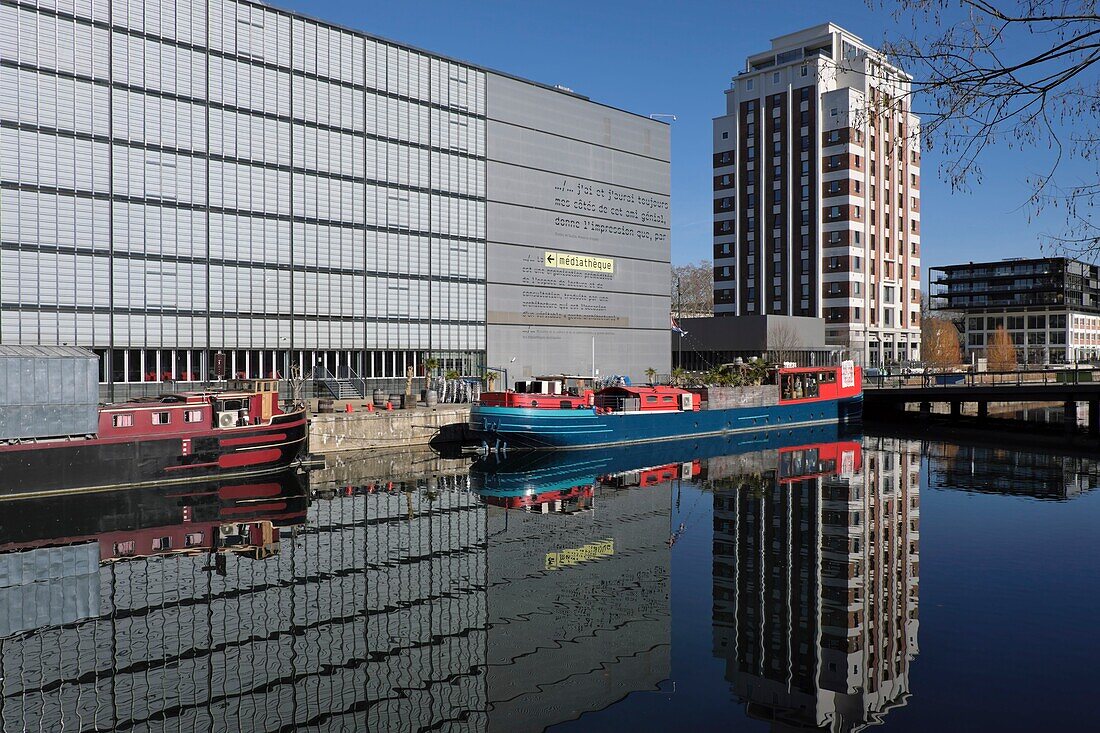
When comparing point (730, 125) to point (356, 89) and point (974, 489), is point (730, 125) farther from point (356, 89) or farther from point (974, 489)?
point (974, 489)

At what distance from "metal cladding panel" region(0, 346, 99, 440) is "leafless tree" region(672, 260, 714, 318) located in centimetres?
13162

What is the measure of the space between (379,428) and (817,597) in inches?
1321

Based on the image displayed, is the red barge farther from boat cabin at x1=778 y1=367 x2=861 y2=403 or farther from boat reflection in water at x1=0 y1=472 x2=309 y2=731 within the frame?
boat cabin at x1=778 y1=367 x2=861 y2=403

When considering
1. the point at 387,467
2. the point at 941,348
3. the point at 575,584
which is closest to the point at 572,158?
the point at 387,467

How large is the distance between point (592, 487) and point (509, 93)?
41.7 meters

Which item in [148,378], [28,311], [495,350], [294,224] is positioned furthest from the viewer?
[495,350]

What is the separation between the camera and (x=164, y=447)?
35.8 metres

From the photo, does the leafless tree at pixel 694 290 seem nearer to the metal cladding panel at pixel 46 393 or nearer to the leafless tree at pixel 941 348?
the leafless tree at pixel 941 348

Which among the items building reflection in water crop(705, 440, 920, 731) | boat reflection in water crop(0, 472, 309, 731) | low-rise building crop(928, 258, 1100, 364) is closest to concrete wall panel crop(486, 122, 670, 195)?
building reflection in water crop(705, 440, 920, 731)

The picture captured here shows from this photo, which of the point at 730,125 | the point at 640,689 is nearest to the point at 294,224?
the point at 640,689

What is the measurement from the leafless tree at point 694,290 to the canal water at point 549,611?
12832cm

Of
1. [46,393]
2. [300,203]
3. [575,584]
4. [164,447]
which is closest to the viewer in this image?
[575,584]

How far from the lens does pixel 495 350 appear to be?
221 ft

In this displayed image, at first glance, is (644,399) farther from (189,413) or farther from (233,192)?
(233,192)
